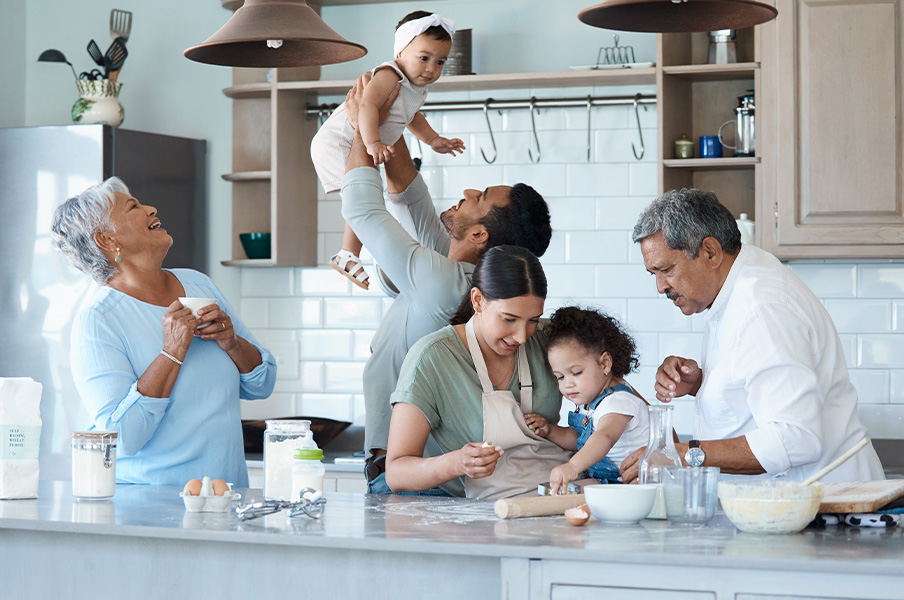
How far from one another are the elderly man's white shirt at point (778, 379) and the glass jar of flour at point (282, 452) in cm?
99

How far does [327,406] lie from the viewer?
4863mm

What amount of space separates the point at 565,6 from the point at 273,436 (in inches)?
114

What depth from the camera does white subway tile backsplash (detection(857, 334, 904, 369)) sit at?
4.29 m

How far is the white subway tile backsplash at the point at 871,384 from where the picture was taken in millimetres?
4301

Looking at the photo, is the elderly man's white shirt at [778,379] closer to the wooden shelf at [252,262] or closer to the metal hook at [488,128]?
the metal hook at [488,128]

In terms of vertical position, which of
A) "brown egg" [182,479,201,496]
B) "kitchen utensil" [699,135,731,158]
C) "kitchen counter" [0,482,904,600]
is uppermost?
"kitchen utensil" [699,135,731,158]

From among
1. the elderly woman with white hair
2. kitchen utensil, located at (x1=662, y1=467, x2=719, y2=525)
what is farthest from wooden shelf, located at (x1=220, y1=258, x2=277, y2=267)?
kitchen utensil, located at (x1=662, y1=467, x2=719, y2=525)

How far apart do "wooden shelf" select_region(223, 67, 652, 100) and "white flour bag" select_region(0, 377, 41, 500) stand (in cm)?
243

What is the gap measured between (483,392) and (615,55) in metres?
2.36

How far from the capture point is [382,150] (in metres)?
2.78

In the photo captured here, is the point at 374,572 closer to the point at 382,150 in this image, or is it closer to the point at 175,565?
the point at 175,565

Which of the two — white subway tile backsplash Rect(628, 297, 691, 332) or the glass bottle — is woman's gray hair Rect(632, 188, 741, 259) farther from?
white subway tile backsplash Rect(628, 297, 691, 332)

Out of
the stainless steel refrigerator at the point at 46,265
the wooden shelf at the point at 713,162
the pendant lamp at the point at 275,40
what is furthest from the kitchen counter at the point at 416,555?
the wooden shelf at the point at 713,162

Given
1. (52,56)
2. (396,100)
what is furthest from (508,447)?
(52,56)
